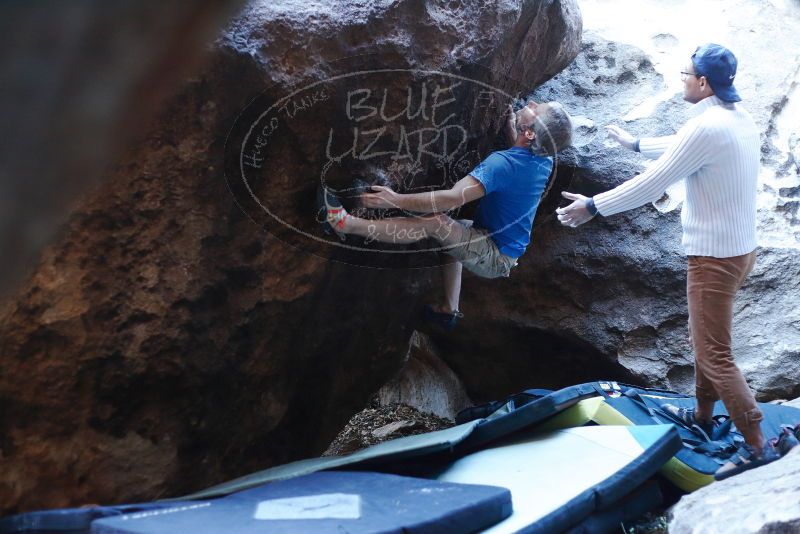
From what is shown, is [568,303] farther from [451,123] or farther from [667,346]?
[451,123]

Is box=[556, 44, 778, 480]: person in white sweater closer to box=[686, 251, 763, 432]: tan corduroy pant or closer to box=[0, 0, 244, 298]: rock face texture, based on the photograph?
box=[686, 251, 763, 432]: tan corduroy pant

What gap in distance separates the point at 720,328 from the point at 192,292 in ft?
6.54

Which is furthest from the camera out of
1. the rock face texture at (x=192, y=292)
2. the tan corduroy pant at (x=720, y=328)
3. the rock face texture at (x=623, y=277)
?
the rock face texture at (x=623, y=277)

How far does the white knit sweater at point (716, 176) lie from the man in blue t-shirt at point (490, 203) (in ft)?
1.42

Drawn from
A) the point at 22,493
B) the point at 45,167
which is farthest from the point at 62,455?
the point at 45,167

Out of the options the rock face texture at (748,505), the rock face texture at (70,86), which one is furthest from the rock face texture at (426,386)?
the rock face texture at (70,86)

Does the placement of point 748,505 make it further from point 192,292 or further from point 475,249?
point 192,292

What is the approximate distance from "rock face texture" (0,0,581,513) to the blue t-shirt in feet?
1.23

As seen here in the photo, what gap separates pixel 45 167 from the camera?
0.58 metres

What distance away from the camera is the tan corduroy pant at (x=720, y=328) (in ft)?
10.5

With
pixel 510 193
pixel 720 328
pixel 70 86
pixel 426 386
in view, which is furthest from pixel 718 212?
pixel 70 86

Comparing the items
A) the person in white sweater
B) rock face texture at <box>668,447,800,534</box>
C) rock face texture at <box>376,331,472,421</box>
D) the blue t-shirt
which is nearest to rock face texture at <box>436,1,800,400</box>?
rock face texture at <box>376,331,472,421</box>

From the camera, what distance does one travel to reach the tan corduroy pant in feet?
10.5

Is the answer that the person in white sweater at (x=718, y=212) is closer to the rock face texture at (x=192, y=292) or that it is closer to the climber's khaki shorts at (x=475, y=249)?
the climber's khaki shorts at (x=475, y=249)
